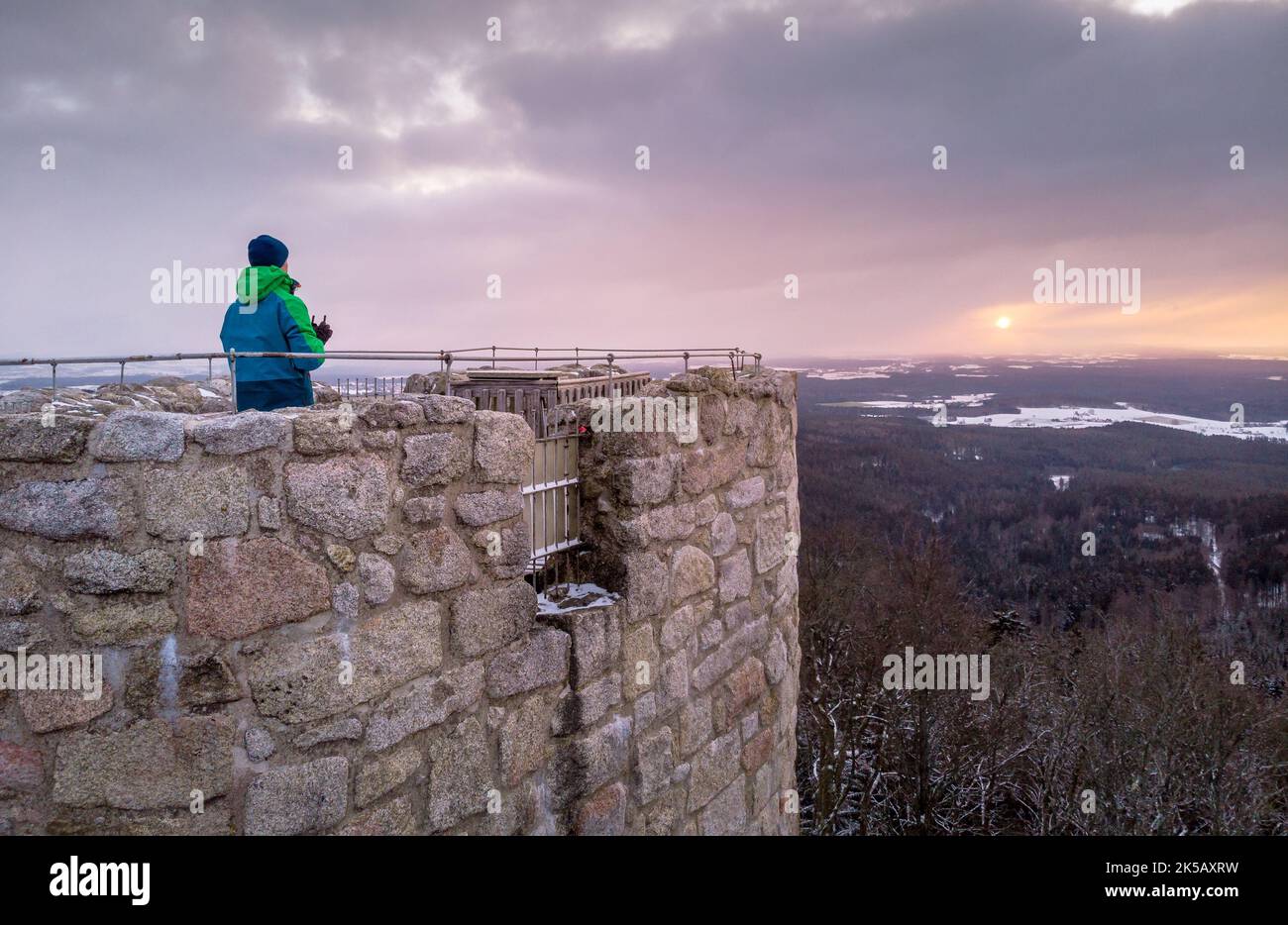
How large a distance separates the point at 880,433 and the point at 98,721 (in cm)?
8491

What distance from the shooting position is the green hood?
401 centimetres

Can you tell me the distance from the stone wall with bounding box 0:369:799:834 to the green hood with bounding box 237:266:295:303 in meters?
1.31

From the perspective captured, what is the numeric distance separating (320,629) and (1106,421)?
10665cm

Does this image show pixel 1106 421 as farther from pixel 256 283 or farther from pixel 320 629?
pixel 320 629

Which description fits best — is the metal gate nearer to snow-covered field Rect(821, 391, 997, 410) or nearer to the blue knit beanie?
the blue knit beanie

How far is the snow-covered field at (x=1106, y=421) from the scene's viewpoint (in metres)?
93.4

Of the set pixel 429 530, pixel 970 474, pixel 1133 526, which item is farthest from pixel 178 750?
pixel 970 474

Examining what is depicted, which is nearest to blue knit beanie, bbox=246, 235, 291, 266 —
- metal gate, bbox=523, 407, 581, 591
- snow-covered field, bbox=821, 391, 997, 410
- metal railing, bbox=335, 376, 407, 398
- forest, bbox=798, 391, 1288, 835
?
metal railing, bbox=335, 376, 407, 398

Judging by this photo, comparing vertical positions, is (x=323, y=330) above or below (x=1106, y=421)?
above

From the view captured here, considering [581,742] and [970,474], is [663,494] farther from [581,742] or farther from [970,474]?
[970,474]

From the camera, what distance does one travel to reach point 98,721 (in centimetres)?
270

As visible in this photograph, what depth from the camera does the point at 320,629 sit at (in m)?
2.94

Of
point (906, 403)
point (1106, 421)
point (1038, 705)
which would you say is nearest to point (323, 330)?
point (1038, 705)

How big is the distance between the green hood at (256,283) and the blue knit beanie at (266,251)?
0.12m
